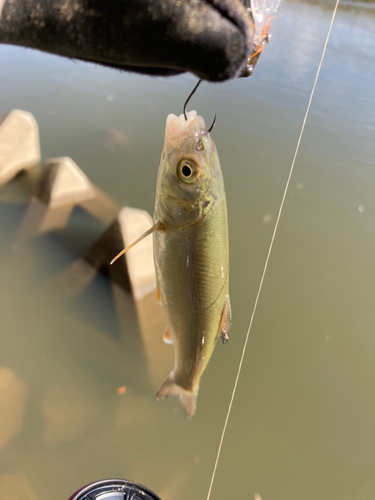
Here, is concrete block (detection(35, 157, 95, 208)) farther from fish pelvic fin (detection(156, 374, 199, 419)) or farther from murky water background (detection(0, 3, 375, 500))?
fish pelvic fin (detection(156, 374, 199, 419))

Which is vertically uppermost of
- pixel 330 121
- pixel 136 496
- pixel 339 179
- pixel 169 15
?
pixel 169 15

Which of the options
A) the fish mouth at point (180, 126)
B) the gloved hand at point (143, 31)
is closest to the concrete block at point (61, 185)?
the fish mouth at point (180, 126)

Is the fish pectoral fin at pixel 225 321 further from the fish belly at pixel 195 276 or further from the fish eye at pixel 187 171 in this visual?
the fish eye at pixel 187 171

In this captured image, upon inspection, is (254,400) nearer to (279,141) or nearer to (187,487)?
(187,487)

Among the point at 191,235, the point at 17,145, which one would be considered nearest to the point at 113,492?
the point at 191,235

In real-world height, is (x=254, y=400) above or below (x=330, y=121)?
below

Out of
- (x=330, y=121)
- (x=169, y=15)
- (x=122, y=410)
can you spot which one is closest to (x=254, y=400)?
(x=122, y=410)
